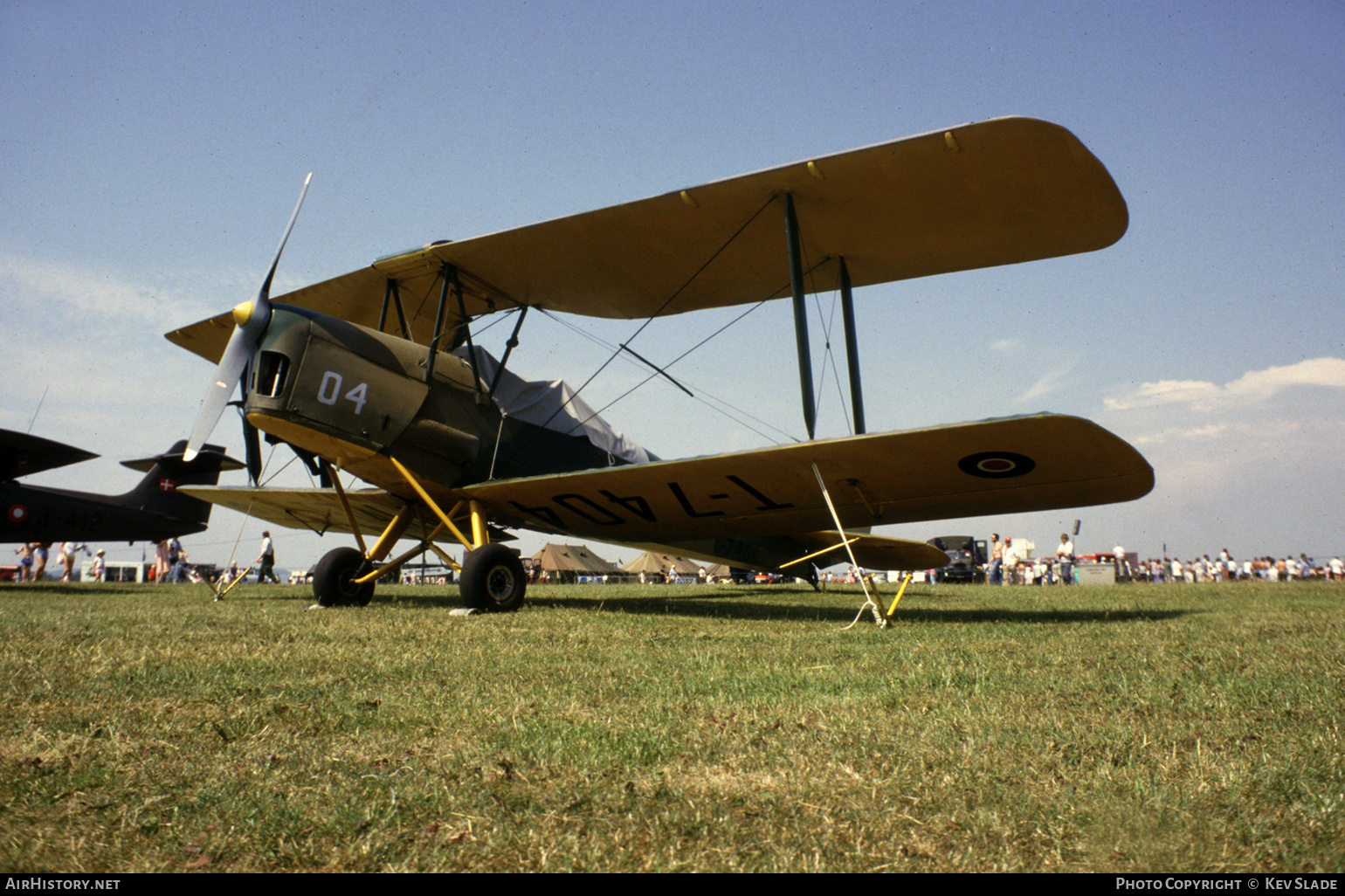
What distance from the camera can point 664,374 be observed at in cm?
837

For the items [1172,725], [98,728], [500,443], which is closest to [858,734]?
[1172,725]

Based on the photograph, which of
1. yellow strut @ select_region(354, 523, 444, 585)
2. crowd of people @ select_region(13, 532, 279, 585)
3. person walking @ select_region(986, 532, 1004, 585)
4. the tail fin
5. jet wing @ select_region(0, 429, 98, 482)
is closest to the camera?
yellow strut @ select_region(354, 523, 444, 585)

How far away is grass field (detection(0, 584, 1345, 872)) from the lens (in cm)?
161

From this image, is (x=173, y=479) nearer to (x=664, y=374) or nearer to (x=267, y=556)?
(x=267, y=556)

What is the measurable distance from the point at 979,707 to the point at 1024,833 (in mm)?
1264

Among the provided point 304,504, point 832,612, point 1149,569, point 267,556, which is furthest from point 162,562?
point 1149,569

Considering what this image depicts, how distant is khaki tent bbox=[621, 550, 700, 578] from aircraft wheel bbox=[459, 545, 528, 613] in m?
30.1

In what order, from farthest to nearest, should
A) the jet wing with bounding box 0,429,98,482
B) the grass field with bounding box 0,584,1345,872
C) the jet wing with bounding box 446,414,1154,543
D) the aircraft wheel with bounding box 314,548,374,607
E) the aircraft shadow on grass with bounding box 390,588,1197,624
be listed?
the jet wing with bounding box 0,429,98,482, the aircraft wheel with bounding box 314,548,374,607, the aircraft shadow on grass with bounding box 390,588,1197,624, the jet wing with bounding box 446,414,1154,543, the grass field with bounding box 0,584,1345,872

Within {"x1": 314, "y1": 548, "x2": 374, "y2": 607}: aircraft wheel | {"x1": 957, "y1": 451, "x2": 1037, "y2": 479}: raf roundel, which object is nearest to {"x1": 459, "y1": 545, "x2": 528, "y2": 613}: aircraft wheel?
{"x1": 314, "y1": 548, "x2": 374, "y2": 607}: aircraft wheel

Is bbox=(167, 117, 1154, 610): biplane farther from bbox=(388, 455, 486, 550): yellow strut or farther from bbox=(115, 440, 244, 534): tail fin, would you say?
bbox=(115, 440, 244, 534): tail fin

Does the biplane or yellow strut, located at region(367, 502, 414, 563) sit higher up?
the biplane

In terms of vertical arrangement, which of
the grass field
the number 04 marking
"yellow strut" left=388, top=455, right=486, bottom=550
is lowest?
the grass field

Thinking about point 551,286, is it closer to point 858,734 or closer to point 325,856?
point 858,734

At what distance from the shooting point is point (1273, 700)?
3.08 metres
